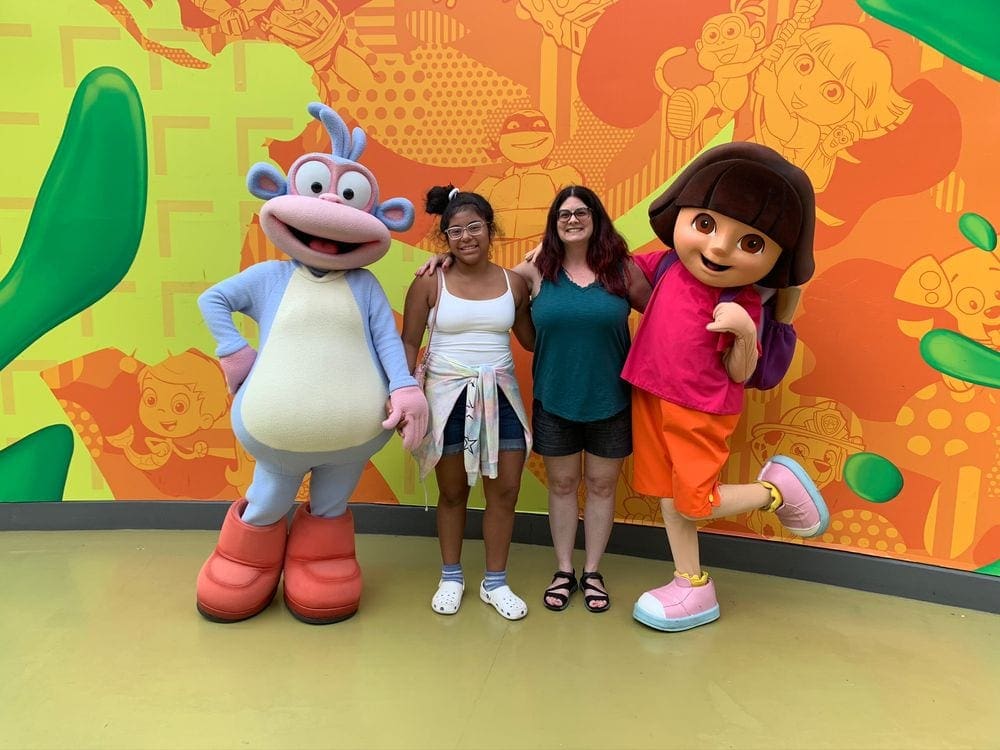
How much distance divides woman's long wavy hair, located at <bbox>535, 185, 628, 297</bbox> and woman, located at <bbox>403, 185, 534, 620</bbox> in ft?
0.50

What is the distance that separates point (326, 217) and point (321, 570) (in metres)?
1.15

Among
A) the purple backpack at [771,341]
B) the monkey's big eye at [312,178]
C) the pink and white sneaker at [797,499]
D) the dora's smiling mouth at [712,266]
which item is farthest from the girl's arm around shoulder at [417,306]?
the pink and white sneaker at [797,499]

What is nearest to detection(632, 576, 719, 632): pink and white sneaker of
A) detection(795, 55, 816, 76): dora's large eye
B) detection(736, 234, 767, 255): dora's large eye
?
detection(736, 234, 767, 255): dora's large eye

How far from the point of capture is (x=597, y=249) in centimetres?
232

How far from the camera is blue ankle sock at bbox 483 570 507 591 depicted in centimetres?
243

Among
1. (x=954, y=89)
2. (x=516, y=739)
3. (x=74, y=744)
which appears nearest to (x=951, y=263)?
(x=954, y=89)

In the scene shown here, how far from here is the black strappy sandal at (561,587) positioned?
2.40 metres

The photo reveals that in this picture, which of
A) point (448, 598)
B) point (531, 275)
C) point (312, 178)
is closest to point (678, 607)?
point (448, 598)

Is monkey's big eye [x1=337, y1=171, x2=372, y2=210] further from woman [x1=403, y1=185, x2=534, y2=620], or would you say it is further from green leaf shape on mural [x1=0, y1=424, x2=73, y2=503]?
green leaf shape on mural [x1=0, y1=424, x2=73, y2=503]

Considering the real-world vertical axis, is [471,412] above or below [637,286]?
below

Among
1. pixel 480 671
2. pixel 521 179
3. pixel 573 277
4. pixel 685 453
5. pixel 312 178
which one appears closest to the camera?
pixel 480 671

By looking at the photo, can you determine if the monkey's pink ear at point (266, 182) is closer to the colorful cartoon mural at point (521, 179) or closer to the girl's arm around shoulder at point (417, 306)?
the girl's arm around shoulder at point (417, 306)

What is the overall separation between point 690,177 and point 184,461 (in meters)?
2.39

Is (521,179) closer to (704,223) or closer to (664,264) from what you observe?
(664,264)
